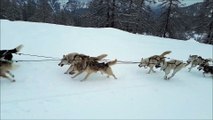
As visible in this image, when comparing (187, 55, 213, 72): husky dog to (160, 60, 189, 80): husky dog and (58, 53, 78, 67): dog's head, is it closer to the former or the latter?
(160, 60, 189, 80): husky dog

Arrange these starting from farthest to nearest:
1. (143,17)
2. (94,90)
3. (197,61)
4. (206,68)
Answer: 1. (143,17)
2. (197,61)
3. (206,68)
4. (94,90)

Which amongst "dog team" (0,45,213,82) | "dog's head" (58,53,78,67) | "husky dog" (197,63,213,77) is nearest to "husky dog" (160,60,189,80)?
"dog team" (0,45,213,82)

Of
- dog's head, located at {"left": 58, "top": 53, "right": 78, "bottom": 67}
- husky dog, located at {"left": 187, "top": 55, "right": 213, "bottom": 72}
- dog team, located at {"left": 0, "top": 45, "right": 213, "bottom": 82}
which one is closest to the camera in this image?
dog team, located at {"left": 0, "top": 45, "right": 213, "bottom": 82}

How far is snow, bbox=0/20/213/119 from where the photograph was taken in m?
4.71

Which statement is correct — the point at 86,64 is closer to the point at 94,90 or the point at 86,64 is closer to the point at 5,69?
the point at 94,90

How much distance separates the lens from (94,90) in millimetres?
5617

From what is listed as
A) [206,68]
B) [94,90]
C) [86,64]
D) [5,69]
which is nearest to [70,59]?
[86,64]

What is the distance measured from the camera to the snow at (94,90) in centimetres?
471

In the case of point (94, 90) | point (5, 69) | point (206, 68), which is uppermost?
point (5, 69)

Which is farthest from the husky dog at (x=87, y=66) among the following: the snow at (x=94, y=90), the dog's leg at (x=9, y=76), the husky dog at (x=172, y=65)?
the husky dog at (x=172, y=65)

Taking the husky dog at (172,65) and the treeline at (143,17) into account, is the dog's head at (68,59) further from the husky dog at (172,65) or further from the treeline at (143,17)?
the treeline at (143,17)

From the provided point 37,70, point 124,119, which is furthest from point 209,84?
point 37,70

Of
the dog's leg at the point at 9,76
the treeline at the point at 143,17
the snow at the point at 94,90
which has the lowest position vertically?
the snow at the point at 94,90

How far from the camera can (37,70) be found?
635cm
